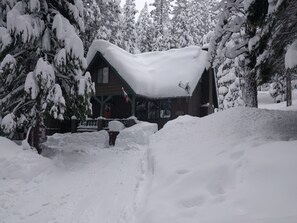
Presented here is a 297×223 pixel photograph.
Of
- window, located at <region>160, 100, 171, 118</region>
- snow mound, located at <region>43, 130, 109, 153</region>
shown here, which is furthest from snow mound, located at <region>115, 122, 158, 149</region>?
window, located at <region>160, 100, 171, 118</region>

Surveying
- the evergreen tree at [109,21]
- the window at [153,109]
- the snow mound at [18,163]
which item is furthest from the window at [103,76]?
the snow mound at [18,163]

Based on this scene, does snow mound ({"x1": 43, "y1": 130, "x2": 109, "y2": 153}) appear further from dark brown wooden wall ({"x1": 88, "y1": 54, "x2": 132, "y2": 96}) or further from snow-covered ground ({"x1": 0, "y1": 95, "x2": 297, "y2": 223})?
dark brown wooden wall ({"x1": 88, "y1": 54, "x2": 132, "y2": 96})

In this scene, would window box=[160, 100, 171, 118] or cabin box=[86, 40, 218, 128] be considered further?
window box=[160, 100, 171, 118]

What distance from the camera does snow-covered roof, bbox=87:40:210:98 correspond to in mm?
21297

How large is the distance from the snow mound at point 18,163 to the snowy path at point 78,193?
0.64 feet

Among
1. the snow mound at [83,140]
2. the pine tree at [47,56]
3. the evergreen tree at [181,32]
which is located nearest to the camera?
the pine tree at [47,56]

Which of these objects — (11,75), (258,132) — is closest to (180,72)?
Result: (11,75)

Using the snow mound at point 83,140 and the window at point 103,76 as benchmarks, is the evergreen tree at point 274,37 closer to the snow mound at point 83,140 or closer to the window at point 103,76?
the snow mound at point 83,140

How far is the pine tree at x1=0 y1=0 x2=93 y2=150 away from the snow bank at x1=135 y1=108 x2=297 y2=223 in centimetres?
507

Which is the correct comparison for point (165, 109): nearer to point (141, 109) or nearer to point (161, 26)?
point (141, 109)

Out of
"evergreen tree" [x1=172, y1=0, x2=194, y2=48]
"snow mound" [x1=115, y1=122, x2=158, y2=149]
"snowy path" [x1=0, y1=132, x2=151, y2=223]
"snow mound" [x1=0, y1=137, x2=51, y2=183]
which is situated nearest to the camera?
"snowy path" [x1=0, y1=132, x2=151, y2=223]

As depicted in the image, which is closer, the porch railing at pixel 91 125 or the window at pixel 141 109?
the porch railing at pixel 91 125

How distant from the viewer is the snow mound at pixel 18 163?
933 centimetres

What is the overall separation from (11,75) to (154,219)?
31.8 feet
